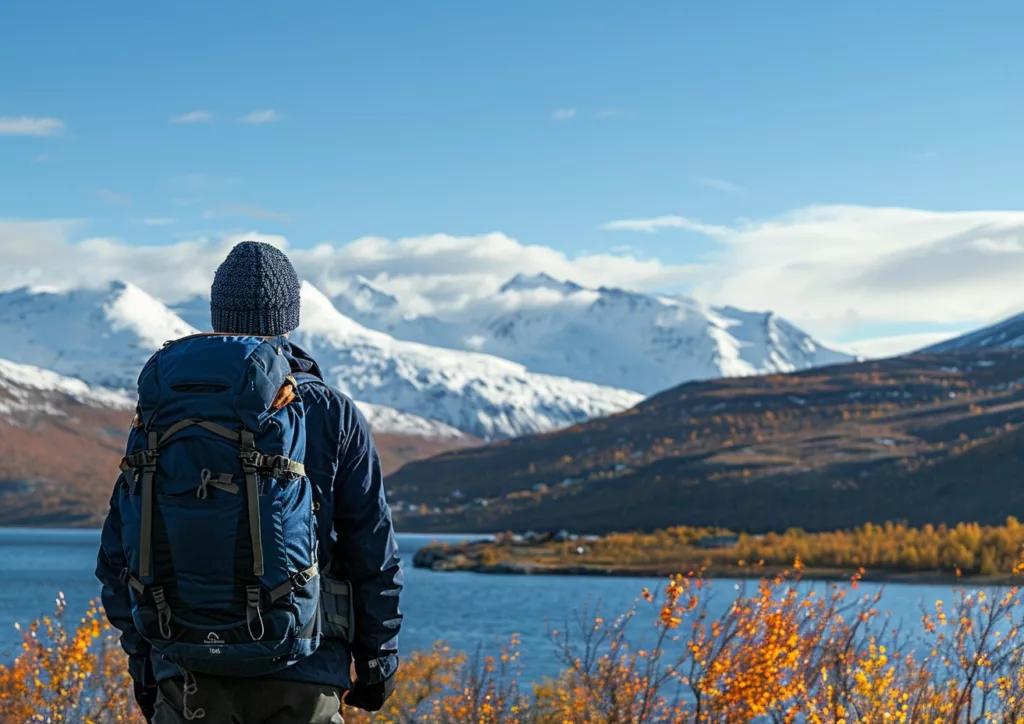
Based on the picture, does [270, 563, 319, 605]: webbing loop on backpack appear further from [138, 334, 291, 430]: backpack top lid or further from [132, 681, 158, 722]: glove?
[132, 681, 158, 722]: glove

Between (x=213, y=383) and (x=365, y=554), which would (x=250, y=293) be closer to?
(x=213, y=383)

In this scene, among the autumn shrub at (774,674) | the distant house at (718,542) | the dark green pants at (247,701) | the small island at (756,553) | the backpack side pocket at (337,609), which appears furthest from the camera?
the distant house at (718,542)

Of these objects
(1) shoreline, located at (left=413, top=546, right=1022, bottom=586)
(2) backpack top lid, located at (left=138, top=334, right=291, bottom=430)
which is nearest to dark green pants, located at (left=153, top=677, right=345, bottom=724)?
(2) backpack top lid, located at (left=138, top=334, right=291, bottom=430)

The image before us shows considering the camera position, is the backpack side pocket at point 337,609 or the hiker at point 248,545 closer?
the hiker at point 248,545

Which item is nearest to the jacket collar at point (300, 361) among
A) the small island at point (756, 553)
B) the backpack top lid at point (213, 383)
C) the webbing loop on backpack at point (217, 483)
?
the backpack top lid at point (213, 383)

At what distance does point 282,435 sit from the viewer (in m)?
4.27

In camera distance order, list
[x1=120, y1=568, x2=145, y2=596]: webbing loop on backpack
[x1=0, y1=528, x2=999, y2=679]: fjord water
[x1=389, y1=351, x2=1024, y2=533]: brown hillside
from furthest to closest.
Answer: [x1=389, y1=351, x2=1024, y2=533]: brown hillside → [x1=0, y1=528, x2=999, y2=679]: fjord water → [x1=120, y1=568, x2=145, y2=596]: webbing loop on backpack

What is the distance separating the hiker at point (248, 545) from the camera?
420 cm

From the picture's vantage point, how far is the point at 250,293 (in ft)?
15.8

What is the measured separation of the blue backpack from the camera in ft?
13.7

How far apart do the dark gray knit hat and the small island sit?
86205mm

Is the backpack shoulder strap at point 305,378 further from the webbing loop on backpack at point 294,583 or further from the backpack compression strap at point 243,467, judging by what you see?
the webbing loop on backpack at point 294,583

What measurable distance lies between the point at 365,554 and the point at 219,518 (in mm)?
596

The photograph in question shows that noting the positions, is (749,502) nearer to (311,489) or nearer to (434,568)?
(434,568)
